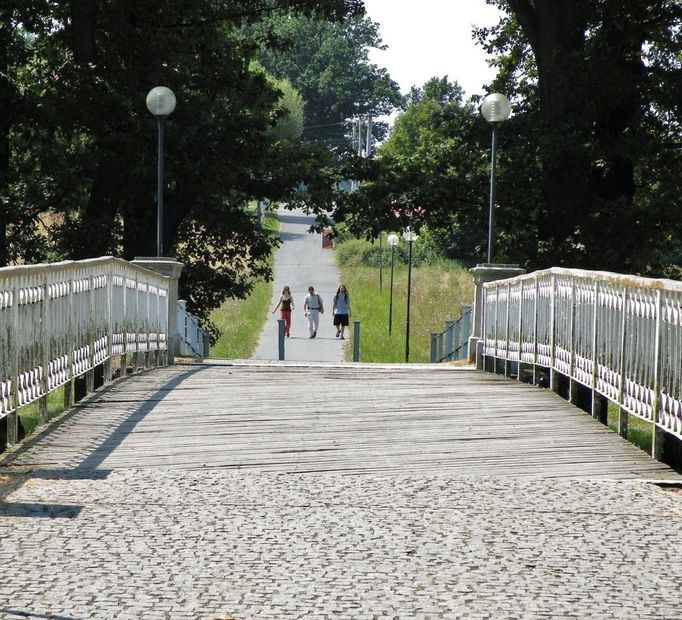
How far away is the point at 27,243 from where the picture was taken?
29891mm

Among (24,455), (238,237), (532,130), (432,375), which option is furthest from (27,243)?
(24,455)

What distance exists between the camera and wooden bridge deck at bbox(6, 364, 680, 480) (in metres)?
8.66

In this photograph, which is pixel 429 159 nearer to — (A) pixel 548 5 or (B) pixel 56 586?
(A) pixel 548 5

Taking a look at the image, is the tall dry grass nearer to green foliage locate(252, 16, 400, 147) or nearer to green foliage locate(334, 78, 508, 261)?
green foliage locate(334, 78, 508, 261)

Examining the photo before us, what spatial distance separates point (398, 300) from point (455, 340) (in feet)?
94.2

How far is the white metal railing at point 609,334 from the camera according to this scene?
891cm

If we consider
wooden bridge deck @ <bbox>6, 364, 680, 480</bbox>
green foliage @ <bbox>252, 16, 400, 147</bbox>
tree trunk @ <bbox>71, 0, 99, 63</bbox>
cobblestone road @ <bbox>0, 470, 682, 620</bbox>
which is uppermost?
green foliage @ <bbox>252, 16, 400, 147</bbox>

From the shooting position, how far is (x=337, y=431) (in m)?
10.1

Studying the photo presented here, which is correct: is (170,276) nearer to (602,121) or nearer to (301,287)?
(602,121)

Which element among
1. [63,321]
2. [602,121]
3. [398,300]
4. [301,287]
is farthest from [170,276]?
[301,287]

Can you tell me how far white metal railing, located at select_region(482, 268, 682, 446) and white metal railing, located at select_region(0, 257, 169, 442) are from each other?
4.36 metres

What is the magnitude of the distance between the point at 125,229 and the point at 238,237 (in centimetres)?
582

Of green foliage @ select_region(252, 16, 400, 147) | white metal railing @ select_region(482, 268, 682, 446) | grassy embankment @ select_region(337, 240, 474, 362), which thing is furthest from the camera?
green foliage @ select_region(252, 16, 400, 147)

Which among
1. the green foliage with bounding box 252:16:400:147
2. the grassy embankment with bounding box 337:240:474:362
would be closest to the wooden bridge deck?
the grassy embankment with bounding box 337:240:474:362
